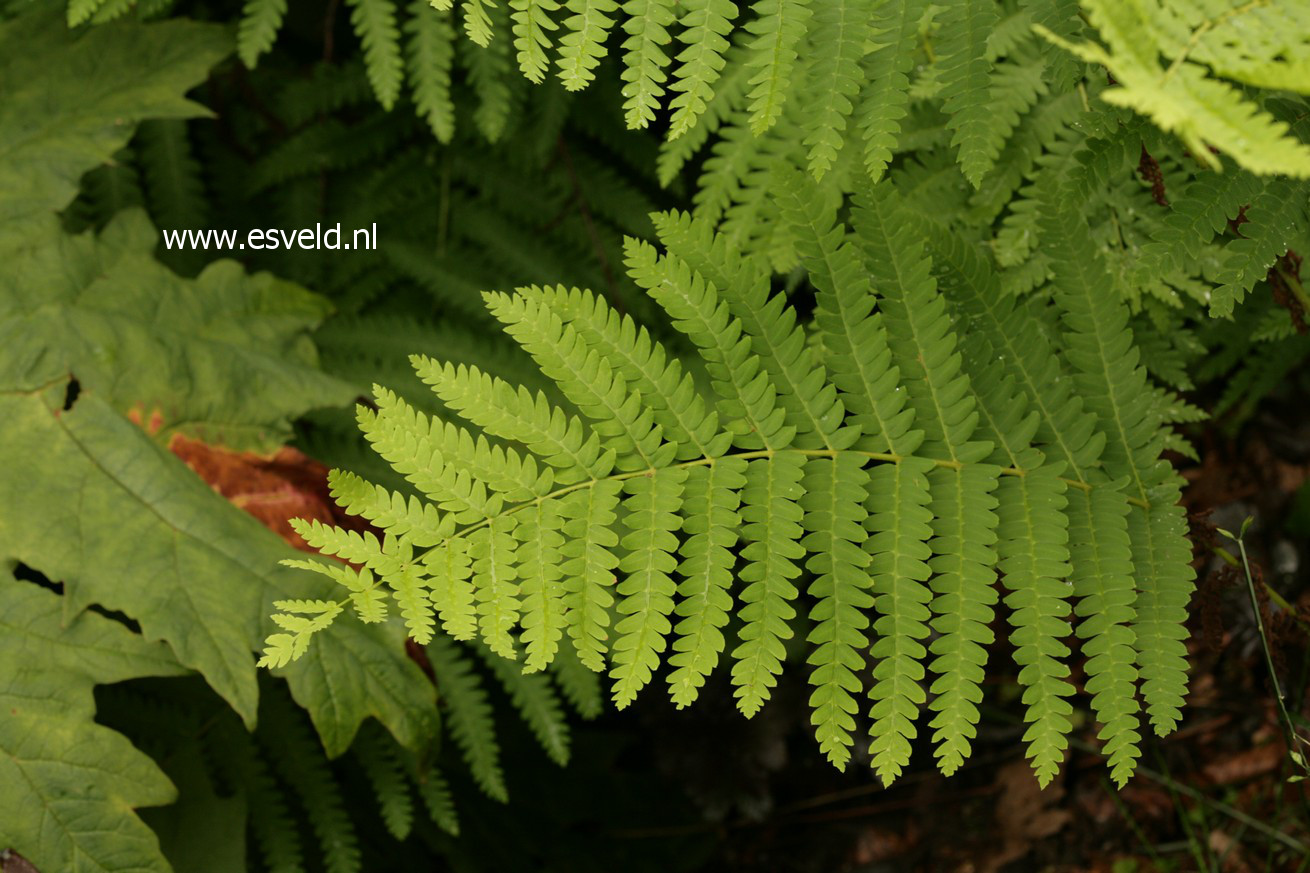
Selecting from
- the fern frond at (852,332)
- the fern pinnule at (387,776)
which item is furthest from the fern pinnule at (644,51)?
the fern pinnule at (387,776)

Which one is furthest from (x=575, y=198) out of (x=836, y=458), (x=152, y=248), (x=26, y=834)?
(x=26, y=834)

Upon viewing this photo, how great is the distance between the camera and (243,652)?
1504mm

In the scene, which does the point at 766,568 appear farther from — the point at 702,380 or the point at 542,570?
the point at 702,380

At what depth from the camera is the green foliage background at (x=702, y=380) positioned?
1.27m

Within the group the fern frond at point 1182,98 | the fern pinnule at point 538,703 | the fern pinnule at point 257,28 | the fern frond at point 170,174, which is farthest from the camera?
the fern frond at point 170,174

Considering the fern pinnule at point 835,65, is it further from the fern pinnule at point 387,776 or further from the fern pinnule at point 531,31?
the fern pinnule at point 387,776

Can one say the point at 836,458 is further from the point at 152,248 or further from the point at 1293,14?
the point at 152,248

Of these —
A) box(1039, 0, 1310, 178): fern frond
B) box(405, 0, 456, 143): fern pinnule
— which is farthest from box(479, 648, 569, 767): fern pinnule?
box(1039, 0, 1310, 178): fern frond

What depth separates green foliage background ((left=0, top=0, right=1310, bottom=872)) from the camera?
127cm

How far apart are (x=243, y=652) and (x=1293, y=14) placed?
1542 millimetres

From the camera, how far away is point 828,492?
1.34m

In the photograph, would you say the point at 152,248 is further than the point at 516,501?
Yes

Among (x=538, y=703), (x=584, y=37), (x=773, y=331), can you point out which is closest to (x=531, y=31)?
(x=584, y=37)

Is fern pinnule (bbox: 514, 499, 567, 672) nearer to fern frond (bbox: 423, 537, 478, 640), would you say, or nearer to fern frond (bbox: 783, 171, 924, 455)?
fern frond (bbox: 423, 537, 478, 640)
